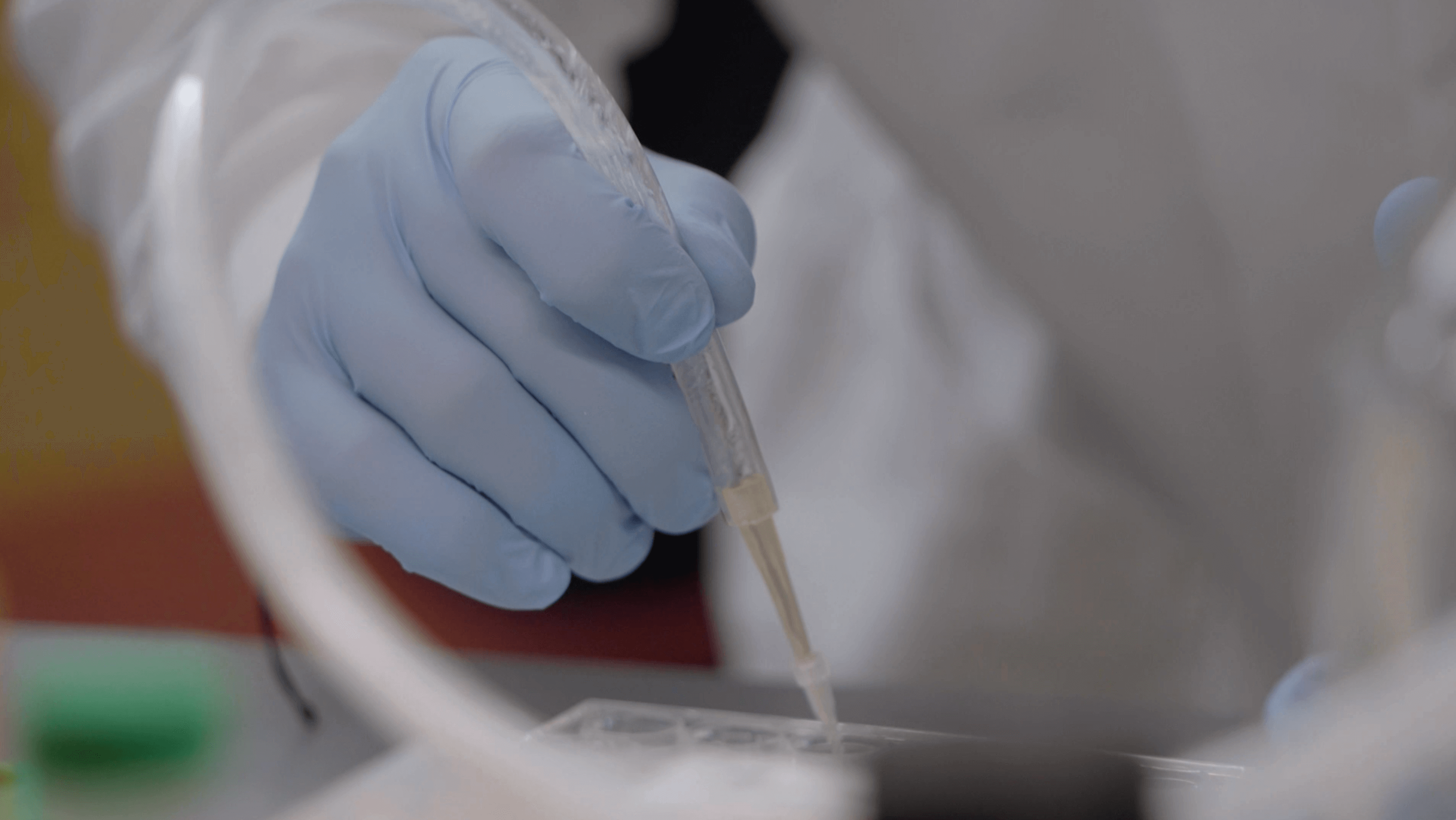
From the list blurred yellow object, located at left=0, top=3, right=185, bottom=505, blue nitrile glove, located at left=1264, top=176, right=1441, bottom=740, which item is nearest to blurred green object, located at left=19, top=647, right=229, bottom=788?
blurred yellow object, located at left=0, top=3, right=185, bottom=505

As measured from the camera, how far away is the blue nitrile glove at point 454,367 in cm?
44

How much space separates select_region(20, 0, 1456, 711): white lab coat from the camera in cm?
52

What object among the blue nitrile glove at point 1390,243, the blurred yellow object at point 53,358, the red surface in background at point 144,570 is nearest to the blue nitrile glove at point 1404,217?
the blue nitrile glove at point 1390,243

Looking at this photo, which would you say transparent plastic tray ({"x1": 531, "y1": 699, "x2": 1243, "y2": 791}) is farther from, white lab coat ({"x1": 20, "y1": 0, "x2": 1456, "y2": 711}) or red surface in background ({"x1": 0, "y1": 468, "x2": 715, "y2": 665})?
red surface in background ({"x1": 0, "y1": 468, "x2": 715, "y2": 665})

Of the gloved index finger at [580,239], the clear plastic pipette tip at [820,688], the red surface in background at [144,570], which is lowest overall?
the clear plastic pipette tip at [820,688]

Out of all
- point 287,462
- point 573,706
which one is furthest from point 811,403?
point 287,462

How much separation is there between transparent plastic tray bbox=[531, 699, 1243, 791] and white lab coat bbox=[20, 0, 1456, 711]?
216 mm

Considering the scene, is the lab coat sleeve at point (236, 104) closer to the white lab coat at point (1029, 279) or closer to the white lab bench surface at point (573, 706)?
the white lab coat at point (1029, 279)

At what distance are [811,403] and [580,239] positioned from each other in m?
0.48

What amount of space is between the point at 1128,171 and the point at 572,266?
388 millimetres

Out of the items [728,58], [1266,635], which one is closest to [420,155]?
[1266,635]

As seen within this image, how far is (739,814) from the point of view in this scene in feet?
1.18

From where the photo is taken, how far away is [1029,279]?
648 mm

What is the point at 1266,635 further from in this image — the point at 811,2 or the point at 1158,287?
the point at 811,2
